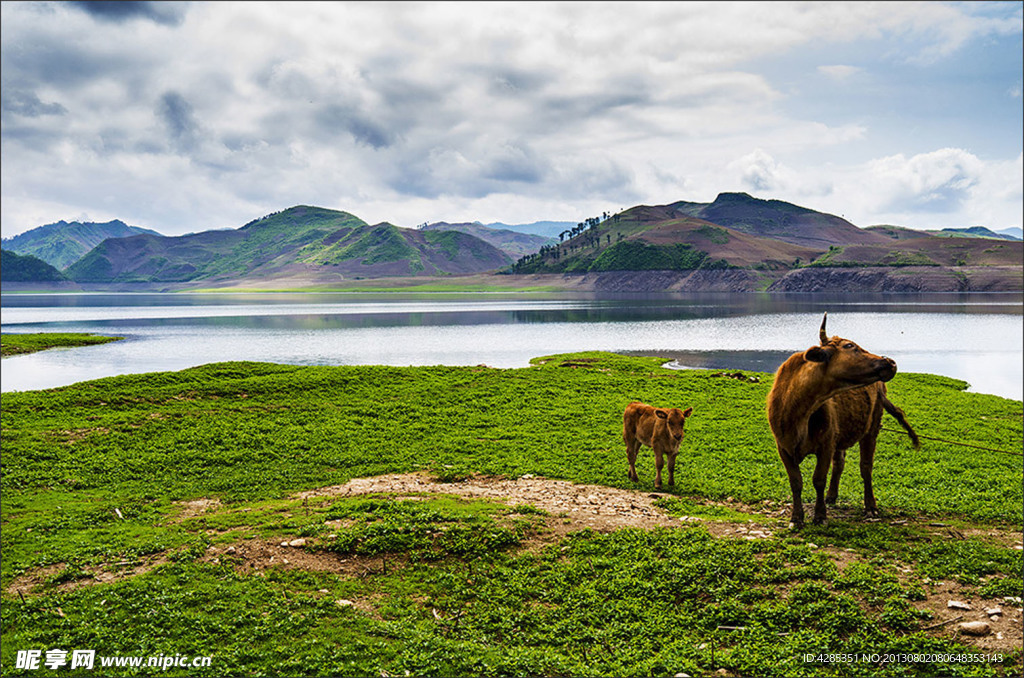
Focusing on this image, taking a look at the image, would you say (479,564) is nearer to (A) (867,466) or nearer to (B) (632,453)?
(B) (632,453)

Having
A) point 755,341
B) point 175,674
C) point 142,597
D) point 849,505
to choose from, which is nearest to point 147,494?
point 142,597

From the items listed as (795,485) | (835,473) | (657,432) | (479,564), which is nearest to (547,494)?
(657,432)

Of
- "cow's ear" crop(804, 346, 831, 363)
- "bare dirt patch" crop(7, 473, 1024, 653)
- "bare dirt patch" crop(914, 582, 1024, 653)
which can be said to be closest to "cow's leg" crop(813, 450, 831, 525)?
"bare dirt patch" crop(7, 473, 1024, 653)

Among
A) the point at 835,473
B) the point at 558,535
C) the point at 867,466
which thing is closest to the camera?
the point at 558,535

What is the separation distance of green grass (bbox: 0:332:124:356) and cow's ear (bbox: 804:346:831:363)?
7764cm

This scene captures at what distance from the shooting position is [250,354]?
223ft

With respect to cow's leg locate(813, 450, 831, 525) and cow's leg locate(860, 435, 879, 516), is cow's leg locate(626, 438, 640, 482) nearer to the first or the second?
cow's leg locate(813, 450, 831, 525)

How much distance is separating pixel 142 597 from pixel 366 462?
11234mm

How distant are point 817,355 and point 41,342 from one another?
8800cm

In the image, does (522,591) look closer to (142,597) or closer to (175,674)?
(175,674)

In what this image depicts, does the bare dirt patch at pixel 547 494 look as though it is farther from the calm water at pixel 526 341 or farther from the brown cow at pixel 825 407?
the calm water at pixel 526 341

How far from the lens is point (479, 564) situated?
449 inches

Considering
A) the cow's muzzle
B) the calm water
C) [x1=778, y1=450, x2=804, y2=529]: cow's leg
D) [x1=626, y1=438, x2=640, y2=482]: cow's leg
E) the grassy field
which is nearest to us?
the grassy field

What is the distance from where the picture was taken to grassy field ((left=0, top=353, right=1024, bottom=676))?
8461 millimetres
